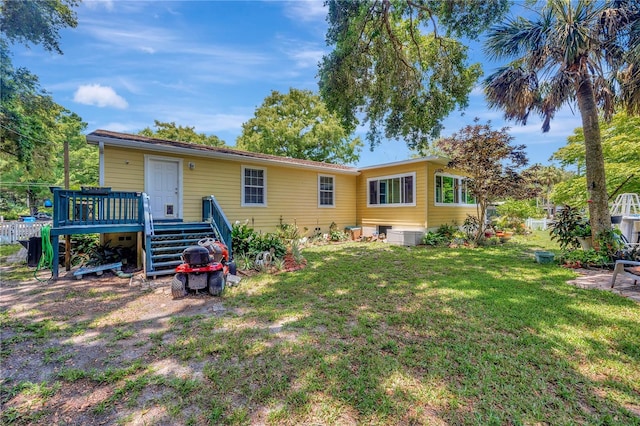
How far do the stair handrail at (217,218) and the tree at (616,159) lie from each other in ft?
43.4

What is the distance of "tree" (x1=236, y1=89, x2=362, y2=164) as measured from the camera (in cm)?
2273

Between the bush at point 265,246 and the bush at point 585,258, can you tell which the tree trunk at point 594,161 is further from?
the bush at point 265,246

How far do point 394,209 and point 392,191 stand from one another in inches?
31.9

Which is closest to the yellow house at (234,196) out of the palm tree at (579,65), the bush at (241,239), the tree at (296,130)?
the bush at (241,239)

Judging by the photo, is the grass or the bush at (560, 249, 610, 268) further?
the bush at (560, 249, 610, 268)

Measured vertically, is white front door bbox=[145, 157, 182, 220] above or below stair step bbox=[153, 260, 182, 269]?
above

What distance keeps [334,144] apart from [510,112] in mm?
17032

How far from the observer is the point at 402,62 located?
27.5 feet

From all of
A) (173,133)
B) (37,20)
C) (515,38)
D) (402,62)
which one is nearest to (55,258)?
(37,20)

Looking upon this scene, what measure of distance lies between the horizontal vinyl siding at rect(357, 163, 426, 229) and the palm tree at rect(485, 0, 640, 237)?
4014 mm

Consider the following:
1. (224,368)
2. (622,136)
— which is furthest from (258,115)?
(224,368)

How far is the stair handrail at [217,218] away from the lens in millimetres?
6439

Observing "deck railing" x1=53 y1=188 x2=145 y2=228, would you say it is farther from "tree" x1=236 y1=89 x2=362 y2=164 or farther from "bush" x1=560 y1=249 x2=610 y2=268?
"tree" x1=236 y1=89 x2=362 y2=164

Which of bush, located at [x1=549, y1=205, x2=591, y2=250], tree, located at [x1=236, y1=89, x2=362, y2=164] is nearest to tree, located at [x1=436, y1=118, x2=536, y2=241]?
bush, located at [x1=549, y1=205, x2=591, y2=250]
